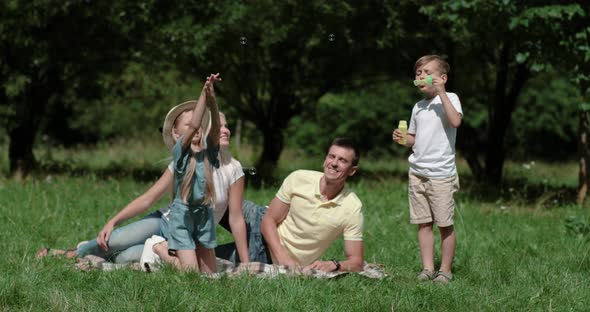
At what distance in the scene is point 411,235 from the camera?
7105mm

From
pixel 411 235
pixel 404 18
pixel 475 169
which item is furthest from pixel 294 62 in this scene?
pixel 411 235

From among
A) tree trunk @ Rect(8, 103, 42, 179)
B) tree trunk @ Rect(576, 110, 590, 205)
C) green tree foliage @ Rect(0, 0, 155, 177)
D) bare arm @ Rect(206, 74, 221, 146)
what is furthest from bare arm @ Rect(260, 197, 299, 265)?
tree trunk @ Rect(8, 103, 42, 179)

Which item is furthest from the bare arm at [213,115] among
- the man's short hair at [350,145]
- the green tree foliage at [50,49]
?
the green tree foliage at [50,49]

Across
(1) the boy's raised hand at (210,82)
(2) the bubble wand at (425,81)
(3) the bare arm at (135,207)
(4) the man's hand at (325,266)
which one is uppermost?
(2) the bubble wand at (425,81)

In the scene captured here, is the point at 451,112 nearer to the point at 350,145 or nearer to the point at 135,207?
the point at 350,145

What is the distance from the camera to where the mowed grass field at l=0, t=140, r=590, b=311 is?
4.21 m

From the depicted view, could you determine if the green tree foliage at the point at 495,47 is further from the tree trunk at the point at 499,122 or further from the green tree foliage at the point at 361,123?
the green tree foliage at the point at 361,123

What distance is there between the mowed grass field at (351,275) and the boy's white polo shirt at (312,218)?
0.38 m

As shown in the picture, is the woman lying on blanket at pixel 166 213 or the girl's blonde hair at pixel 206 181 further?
the woman lying on blanket at pixel 166 213

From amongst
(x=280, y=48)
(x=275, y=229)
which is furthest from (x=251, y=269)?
(x=280, y=48)

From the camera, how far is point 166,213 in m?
5.50

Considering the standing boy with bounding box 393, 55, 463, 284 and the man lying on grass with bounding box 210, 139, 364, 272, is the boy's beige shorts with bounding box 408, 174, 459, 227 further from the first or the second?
the man lying on grass with bounding box 210, 139, 364, 272

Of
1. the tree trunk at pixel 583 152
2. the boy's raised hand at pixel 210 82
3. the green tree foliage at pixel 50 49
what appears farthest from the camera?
the green tree foliage at pixel 50 49

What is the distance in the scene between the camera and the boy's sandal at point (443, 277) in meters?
5.16
